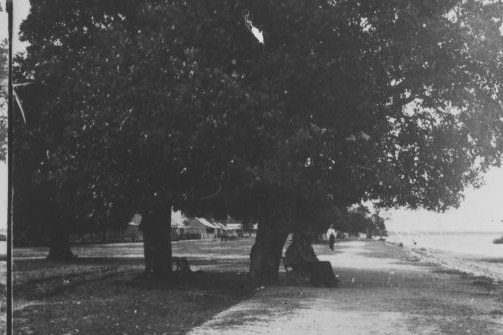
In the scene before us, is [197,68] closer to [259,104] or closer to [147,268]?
[259,104]

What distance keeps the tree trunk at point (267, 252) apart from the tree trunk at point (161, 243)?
16.0 feet

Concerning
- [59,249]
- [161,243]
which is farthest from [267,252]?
[59,249]


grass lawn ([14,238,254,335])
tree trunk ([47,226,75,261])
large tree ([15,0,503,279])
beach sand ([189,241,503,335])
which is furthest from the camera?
tree trunk ([47,226,75,261])

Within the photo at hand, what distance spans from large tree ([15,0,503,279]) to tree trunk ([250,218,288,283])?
55 centimetres

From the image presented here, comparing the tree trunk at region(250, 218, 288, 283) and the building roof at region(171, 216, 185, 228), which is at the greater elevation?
the building roof at region(171, 216, 185, 228)

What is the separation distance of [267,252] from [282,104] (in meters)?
5.88

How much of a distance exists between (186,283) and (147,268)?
8.51ft

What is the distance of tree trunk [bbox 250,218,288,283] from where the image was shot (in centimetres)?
2105

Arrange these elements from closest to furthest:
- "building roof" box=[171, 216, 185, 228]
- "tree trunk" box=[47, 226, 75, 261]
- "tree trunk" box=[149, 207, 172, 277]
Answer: "tree trunk" box=[149, 207, 172, 277] < "tree trunk" box=[47, 226, 75, 261] < "building roof" box=[171, 216, 185, 228]

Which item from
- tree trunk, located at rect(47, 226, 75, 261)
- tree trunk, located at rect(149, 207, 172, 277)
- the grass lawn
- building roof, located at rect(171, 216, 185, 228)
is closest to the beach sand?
the grass lawn

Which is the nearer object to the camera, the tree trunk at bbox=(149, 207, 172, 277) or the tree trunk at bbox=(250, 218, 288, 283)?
the tree trunk at bbox=(250, 218, 288, 283)

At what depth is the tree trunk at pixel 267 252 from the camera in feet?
69.1

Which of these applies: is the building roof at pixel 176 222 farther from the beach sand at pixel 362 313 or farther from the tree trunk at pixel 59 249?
the beach sand at pixel 362 313

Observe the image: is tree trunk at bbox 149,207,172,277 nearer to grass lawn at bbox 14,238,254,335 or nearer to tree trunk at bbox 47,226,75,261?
grass lawn at bbox 14,238,254,335
